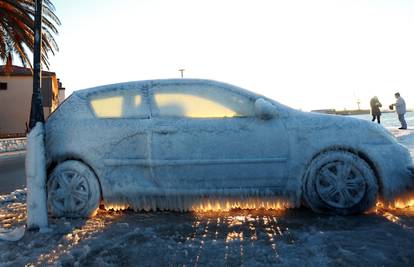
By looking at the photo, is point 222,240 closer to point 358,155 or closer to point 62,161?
point 358,155

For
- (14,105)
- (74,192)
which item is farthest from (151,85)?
(14,105)

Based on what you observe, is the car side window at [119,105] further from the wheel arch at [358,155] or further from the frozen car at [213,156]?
the wheel arch at [358,155]

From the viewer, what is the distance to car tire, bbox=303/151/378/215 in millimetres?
3496

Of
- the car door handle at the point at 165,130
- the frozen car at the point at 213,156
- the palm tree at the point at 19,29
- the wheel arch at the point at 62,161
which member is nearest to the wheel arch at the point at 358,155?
the frozen car at the point at 213,156

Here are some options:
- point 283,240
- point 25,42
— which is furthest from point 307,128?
point 25,42

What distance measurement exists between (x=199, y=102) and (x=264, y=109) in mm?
708

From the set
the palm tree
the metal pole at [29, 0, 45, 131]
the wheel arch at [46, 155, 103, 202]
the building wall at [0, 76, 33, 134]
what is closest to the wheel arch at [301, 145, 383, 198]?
the wheel arch at [46, 155, 103, 202]

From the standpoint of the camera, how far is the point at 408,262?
229 cm

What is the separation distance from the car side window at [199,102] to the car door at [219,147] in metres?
0.01

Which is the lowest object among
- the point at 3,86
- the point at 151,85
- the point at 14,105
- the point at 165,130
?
the point at 165,130

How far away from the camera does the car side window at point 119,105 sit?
3863 millimetres

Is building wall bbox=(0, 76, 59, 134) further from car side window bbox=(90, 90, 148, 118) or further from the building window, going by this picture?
car side window bbox=(90, 90, 148, 118)

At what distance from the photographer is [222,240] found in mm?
2842

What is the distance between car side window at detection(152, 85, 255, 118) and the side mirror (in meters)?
0.09
